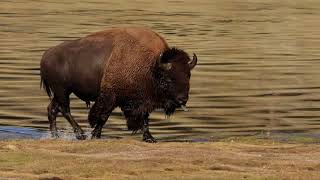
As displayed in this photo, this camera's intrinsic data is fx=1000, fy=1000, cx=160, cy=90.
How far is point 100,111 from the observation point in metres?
17.2

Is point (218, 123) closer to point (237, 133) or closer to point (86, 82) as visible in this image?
point (237, 133)

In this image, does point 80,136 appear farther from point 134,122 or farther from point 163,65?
point 163,65

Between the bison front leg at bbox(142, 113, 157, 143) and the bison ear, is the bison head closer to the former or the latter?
the bison ear

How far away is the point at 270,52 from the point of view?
4119cm

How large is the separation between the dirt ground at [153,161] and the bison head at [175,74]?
1650 millimetres

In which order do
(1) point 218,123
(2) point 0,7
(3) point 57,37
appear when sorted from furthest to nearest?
1. (2) point 0,7
2. (3) point 57,37
3. (1) point 218,123

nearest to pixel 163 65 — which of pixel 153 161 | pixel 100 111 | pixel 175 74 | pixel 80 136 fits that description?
pixel 175 74

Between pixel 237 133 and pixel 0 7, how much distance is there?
59.5m

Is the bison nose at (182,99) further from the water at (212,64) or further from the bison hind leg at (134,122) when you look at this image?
the water at (212,64)

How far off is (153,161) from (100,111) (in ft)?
14.6

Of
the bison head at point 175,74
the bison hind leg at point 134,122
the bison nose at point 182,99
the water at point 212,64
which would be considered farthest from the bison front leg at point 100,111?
the water at point 212,64

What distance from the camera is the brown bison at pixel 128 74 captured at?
16.8m

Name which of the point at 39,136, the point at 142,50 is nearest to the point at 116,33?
the point at 142,50

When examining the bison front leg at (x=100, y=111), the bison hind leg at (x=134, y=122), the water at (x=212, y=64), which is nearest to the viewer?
the bison front leg at (x=100, y=111)
